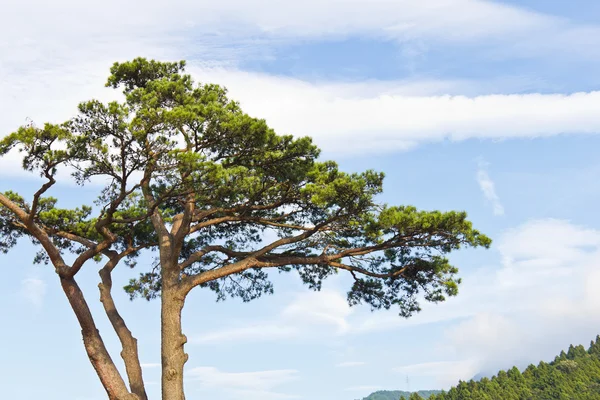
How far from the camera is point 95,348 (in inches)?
477

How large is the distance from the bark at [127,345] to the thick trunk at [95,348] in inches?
11.9

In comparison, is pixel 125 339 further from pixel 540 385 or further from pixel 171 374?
pixel 540 385

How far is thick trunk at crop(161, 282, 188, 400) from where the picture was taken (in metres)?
11.8

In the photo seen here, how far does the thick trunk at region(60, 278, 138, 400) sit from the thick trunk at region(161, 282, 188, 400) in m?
0.70

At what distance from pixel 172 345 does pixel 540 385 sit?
57.1m

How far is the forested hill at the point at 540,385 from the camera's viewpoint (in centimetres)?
5984

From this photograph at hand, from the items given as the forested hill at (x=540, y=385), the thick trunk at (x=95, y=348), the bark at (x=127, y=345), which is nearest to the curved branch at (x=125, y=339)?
the bark at (x=127, y=345)

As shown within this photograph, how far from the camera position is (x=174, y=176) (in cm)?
1124

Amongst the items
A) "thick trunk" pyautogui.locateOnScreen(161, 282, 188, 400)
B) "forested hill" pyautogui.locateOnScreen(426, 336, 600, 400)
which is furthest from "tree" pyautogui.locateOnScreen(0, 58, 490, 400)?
"forested hill" pyautogui.locateOnScreen(426, 336, 600, 400)

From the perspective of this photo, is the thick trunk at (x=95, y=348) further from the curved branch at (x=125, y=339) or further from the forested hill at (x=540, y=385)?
the forested hill at (x=540, y=385)

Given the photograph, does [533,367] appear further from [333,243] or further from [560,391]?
[333,243]

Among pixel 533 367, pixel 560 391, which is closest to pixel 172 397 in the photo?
pixel 560 391

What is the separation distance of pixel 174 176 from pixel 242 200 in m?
1.90

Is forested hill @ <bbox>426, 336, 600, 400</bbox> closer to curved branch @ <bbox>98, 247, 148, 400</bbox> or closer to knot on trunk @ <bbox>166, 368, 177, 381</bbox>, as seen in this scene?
curved branch @ <bbox>98, 247, 148, 400</bbox>
